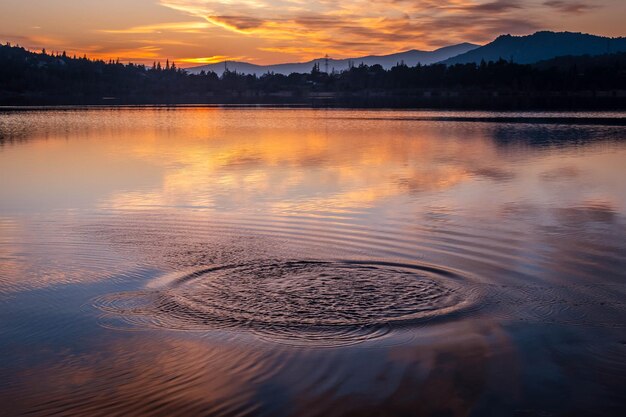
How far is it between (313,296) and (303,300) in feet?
0.89

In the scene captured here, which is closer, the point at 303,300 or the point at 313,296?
the point at 303,300

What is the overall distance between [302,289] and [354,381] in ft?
12.6

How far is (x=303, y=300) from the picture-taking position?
1117 cm

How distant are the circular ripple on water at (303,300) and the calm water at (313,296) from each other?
0.05 m

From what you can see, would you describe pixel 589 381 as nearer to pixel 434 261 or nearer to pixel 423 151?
pixel 434 261

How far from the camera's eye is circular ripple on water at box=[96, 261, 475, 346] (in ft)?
32.9

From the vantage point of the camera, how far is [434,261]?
13.7 meters

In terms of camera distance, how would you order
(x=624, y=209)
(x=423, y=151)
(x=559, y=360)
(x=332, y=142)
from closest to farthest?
(x=559, y=360) → (x=624, y=209) → (x=423, y=151) → (x=332, y=142)

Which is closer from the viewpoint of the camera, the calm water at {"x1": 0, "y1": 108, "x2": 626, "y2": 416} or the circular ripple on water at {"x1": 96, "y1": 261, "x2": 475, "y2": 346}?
the calm water at {"x1": 0, "y1": 108, "x2": 626, "y2": 416}

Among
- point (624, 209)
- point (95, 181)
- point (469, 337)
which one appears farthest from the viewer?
point (95, 181)

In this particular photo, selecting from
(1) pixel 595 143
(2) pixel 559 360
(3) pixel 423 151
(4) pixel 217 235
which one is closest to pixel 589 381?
(2) pixel 559 360

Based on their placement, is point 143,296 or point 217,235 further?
point 217,235

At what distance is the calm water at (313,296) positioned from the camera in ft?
25.9

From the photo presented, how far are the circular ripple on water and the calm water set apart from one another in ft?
0.15
